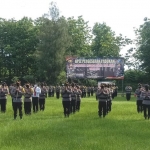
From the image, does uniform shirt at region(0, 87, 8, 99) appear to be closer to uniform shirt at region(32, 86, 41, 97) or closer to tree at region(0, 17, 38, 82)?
uniform shirt at region(32, 86, 41, 97)

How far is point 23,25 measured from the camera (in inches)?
3920

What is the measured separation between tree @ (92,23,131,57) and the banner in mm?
35720

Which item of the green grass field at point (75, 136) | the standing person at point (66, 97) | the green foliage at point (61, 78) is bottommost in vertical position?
the green grass field at point (75, 136)

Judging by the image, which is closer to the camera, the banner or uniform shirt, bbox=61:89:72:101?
uniform shirt, bbox=61:89:72:101

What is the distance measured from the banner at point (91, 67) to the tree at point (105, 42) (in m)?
35.7

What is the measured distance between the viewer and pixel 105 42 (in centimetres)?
11044

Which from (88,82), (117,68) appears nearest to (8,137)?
(117,68)

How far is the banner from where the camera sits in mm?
66000

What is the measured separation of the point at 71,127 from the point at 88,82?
65.5m

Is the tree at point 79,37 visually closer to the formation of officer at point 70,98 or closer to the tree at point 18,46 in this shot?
the tree at point 18,46

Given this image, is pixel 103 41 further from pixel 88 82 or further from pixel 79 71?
pixel 79 71

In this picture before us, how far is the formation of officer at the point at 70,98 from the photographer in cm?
2634

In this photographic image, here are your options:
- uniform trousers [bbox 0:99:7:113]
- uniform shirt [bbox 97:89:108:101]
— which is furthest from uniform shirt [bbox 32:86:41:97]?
uniform shirt [bbox 97:89:108:101]

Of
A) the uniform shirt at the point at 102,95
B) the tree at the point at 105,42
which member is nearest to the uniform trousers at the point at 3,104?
the uniform shirt at the point at 102,95
